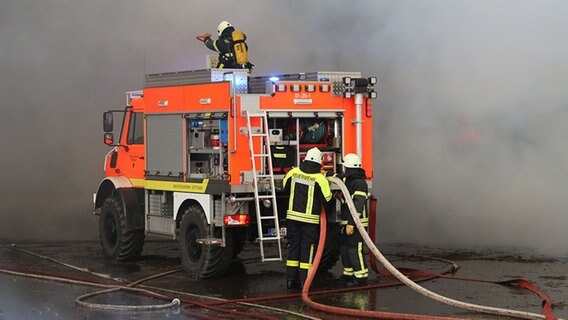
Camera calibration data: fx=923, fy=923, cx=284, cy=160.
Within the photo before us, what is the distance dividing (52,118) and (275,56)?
510 cm

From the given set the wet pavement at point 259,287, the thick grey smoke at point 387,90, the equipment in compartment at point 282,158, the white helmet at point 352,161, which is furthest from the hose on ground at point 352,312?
the thick grey smoke at point 387,90

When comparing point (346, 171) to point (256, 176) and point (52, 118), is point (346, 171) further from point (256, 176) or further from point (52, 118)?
point (52, 118)

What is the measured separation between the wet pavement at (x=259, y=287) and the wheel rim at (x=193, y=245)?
289mm

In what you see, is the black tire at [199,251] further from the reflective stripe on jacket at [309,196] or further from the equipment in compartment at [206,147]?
the reflective stripe on jacket at [309,196]

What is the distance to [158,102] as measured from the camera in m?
12.4

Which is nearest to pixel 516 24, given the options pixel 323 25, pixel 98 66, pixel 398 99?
pixel 398 99

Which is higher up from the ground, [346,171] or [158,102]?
[158,102]

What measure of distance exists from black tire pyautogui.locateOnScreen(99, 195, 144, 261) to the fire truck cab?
0.56 m

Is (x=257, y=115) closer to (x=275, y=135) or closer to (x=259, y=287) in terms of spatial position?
(x=275, y=135)

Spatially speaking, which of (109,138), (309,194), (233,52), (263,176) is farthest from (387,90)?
(309,194)

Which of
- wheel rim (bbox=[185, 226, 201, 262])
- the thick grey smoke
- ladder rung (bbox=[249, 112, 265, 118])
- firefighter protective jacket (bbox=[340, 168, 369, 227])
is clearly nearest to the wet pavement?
wheel rim (bbox=[185, 226, 201, 262])

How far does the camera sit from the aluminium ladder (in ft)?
35.7

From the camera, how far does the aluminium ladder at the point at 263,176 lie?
1087cm

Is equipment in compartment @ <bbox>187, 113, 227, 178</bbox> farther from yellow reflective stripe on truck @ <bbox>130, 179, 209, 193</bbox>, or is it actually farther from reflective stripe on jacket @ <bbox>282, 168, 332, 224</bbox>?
reflective stripe on jacket @ <bbox>282, 168, 332, 224</bbox>
